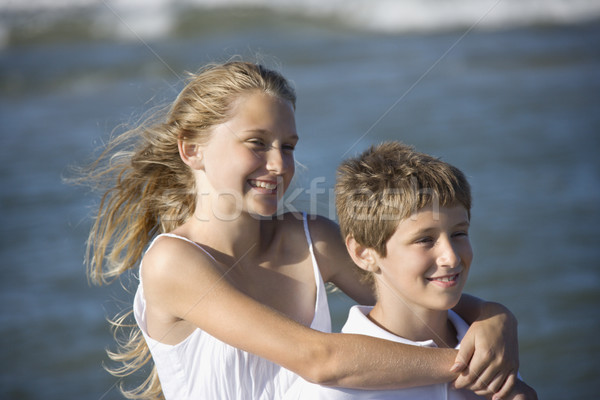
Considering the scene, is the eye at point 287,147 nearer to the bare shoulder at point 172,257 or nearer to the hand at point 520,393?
the bare shoulder at point 172,257

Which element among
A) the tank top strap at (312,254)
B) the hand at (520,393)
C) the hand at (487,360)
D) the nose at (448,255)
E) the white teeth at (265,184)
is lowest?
the hand at (520,393)

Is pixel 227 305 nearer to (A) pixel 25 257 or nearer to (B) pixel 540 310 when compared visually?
(B) pixel 540 310

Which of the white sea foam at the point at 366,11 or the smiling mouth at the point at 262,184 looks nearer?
the smiling mouth at the point at 262,184

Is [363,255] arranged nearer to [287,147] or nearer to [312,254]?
[312,254]

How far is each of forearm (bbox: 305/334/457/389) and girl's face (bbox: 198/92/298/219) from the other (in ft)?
2.15

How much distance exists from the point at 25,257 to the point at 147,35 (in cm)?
773

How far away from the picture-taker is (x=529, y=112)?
328 inches

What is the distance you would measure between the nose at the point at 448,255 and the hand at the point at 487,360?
0.24 metres

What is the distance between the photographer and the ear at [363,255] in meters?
2.27

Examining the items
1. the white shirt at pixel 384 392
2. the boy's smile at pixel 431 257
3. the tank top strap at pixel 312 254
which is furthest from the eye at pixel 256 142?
the white shirt at pixel 384 392

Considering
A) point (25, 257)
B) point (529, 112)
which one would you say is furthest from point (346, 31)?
point (25, 257)

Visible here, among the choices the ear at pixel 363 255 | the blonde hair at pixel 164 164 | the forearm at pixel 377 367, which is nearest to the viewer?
the forearm at pixel 377 367

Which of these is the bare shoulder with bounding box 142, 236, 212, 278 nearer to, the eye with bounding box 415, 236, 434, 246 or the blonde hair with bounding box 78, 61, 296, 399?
the blonde hair with bounding box 78, 61, 296, 399

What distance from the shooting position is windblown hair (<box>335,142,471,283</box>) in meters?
2.12
